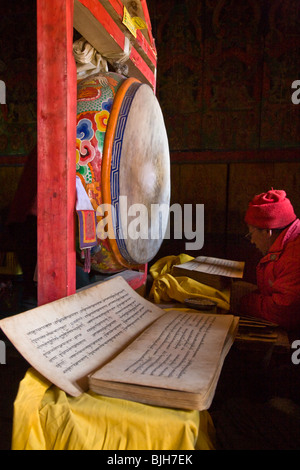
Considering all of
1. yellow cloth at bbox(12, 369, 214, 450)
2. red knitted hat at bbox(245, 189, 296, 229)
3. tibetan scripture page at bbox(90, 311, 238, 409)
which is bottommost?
yellow cloth at bbox(12, 369, 214, 450)

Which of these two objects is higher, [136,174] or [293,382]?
[136,174]

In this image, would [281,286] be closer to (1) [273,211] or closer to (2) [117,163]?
(1) [273,211]

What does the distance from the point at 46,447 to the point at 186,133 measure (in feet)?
10.4

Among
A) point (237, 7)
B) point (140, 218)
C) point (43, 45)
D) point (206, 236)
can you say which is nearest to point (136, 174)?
point (140, 218)

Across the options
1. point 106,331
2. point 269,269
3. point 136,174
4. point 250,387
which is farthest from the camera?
point 269,269

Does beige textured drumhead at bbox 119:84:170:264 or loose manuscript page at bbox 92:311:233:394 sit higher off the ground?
beige textured drumhead at bbox 119:84:170:264

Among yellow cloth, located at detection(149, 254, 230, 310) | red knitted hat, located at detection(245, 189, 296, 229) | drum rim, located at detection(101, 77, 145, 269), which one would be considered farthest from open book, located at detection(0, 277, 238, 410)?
red knitted hat, located at detection(245, 189, 296, 229)

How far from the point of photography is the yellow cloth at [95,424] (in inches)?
23.6

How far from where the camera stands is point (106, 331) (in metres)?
0.88

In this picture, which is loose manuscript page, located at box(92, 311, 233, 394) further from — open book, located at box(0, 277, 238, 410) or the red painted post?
the red painted post

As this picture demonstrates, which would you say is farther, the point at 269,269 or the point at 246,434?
the point at 269,269

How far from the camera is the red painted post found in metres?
1.00

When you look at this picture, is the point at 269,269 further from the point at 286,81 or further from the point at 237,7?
the point at 237,7

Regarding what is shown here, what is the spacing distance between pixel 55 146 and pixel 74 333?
1.85 ft
